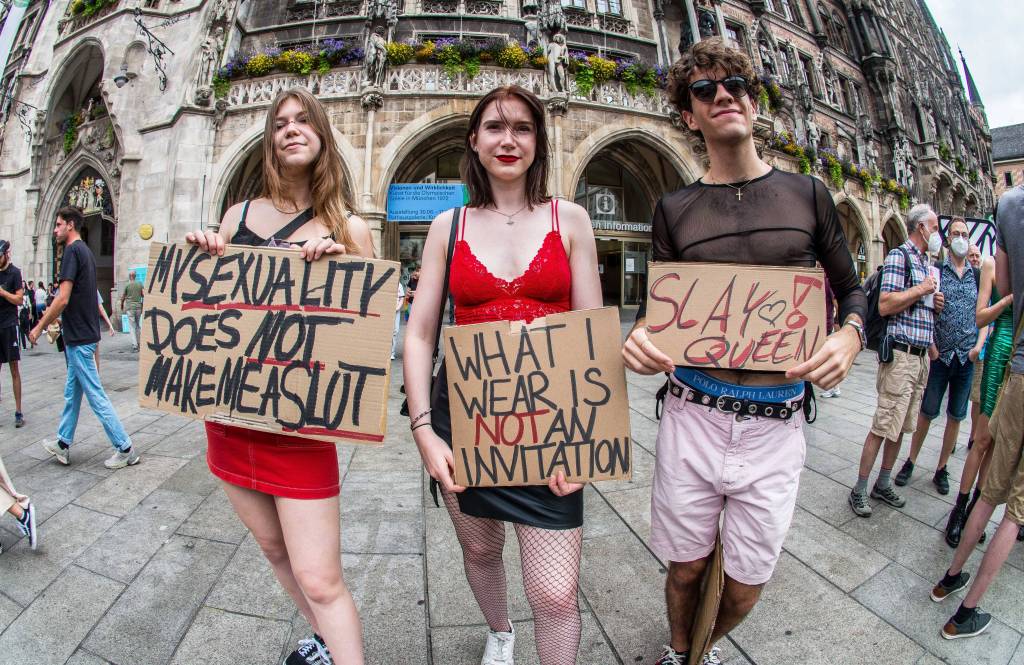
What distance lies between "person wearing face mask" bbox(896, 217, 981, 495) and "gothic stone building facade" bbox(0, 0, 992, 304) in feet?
36.8

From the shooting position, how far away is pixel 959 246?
11.5ft

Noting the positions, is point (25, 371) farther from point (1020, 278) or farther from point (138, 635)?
point (1020, 278)

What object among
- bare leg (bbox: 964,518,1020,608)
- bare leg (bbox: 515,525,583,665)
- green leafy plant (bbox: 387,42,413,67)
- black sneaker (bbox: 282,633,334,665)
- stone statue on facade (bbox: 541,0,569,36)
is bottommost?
black sneaker (bbox: 282,633,334,665)

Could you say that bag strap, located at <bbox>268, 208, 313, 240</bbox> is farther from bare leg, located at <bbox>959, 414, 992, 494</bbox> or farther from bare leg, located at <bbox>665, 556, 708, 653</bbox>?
bare leg, located at <bbox>959, 414, 992, 494</bbox>

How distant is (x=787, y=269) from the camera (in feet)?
4.57

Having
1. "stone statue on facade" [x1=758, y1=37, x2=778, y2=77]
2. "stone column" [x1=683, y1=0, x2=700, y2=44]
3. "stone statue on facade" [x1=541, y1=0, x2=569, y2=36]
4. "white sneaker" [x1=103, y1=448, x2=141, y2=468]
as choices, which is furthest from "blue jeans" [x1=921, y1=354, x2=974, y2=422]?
"stone statue on facade" [x1=758, y1=37, x2=778, y2=77]

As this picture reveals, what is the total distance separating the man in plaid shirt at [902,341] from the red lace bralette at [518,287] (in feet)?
9.19

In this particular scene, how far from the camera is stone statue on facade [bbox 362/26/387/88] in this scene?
1353cm

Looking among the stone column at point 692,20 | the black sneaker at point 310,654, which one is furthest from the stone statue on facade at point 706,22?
the black sneaker at point 310,654

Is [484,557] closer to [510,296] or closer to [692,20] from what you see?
[510,296]

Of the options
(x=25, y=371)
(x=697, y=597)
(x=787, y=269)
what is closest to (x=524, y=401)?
(x=787, y=269)

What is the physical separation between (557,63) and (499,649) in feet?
49.2

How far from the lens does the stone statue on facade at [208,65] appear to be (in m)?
14.2

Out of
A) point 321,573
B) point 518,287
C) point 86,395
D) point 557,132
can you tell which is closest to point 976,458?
point 518,287
